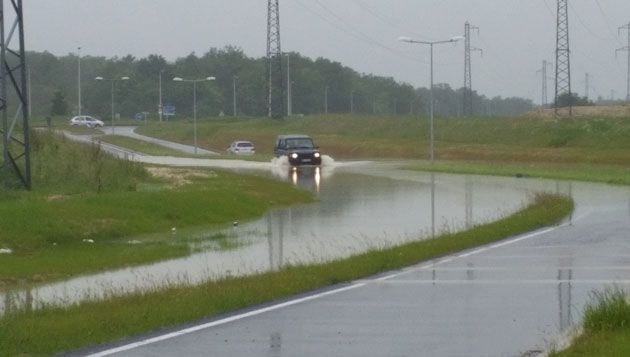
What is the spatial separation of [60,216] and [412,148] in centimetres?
6703

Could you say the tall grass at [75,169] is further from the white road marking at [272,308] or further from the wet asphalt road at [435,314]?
the wet asphalt road at [435,314]

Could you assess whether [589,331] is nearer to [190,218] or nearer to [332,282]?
[332,282]

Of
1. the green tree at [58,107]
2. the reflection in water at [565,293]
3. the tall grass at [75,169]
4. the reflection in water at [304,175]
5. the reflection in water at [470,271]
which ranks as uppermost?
the green tree at [58,107]

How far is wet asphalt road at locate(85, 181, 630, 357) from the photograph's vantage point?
41.5 feet

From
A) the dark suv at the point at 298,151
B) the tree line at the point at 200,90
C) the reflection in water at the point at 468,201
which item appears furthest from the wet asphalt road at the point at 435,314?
the tree line at the point at 200,90

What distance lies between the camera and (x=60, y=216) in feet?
95.0

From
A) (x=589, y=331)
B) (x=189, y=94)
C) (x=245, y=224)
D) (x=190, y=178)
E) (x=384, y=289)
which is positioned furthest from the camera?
(x=189, y=94)

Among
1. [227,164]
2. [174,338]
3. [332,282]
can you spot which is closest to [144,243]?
[332,282]

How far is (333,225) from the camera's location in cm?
3158

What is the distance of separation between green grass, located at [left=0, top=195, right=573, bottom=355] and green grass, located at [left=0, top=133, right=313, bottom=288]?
5.18 m

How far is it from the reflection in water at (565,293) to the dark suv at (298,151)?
47.5 metres

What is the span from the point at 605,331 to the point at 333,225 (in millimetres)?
19156

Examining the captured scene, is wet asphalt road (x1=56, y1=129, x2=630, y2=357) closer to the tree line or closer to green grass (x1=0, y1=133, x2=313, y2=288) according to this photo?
green grass (x1=0, y1=133, x2=313, y2=288)

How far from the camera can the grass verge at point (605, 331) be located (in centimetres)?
1141
